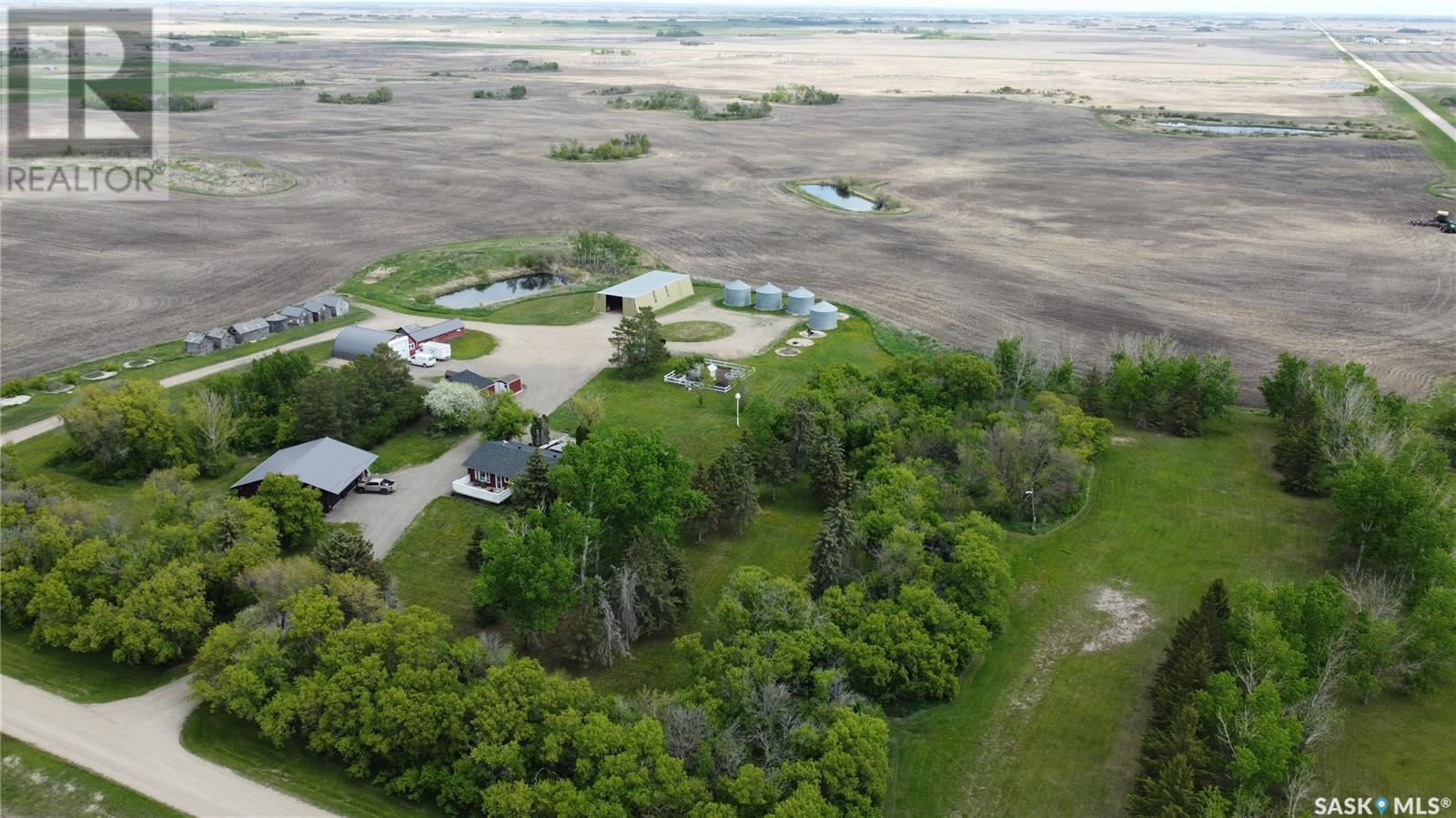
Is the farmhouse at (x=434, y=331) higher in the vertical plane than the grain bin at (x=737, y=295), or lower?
lower

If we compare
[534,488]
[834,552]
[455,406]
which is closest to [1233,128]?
[455,406]

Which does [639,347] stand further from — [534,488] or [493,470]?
[534,488]

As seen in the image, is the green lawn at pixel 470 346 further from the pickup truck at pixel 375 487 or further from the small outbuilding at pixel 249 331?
the pickup truck at pixel 375 487

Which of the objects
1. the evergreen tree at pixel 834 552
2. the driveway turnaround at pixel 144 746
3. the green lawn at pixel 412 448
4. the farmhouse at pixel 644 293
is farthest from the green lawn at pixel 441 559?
the farmhouse at pixel 644 293

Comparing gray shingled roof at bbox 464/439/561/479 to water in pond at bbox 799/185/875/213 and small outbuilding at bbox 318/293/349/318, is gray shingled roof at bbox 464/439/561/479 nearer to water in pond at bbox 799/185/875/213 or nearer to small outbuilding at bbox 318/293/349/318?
small outbuilding at bbox 318/293/349/318

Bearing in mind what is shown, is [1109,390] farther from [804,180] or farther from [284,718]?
[804,180]

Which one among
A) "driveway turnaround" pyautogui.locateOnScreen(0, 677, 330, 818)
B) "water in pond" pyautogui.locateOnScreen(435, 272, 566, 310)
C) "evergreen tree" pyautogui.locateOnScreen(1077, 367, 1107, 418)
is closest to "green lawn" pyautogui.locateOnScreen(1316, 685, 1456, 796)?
"evergreen tree" pyautogui.locateOnScreen(1077, 367, 1107, 418)
